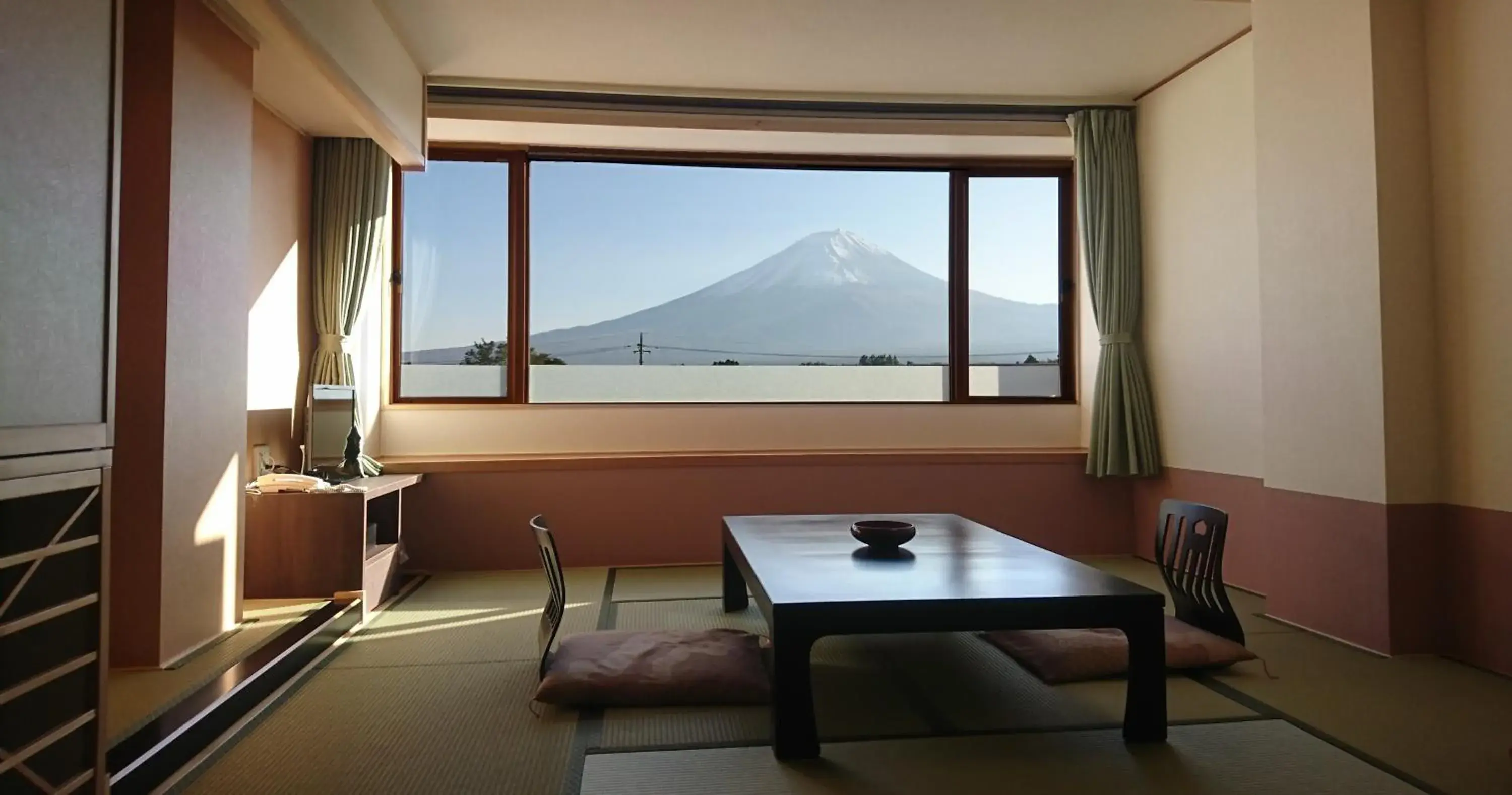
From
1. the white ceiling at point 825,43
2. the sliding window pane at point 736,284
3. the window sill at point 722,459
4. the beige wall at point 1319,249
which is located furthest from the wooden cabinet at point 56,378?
the beige wall at point 1319,249

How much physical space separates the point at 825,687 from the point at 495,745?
43.8 inches

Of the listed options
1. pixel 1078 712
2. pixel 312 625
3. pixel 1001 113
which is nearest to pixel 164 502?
pixel 312 625

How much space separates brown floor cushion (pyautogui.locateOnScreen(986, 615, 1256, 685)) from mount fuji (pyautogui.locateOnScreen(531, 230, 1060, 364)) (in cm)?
309

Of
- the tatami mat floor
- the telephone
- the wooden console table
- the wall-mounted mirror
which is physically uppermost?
the wall-mounted mirror

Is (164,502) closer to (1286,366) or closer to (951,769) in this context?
(951,769)

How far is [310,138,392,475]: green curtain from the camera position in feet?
16.5

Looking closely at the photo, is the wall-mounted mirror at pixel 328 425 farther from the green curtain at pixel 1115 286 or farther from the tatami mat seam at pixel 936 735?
the green curtain at pixel 1115 286

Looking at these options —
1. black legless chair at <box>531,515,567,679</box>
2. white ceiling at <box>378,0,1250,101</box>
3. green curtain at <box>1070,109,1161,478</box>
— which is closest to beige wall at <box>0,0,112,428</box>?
black legless chair at <box>531,515,567,679</box>

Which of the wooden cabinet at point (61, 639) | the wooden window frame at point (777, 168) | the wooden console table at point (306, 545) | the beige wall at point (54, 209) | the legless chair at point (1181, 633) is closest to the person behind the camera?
the beige wall at point (54, 209)

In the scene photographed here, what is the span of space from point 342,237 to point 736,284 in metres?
2.57

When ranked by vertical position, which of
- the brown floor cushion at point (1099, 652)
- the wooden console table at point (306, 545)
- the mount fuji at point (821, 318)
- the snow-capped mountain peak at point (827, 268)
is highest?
the snow-capped mountain peak at point (827, 268)

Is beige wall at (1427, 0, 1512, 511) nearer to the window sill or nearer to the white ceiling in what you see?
the white ceiling

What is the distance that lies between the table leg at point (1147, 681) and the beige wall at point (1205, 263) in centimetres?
205

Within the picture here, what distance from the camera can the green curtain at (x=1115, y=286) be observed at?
527 cm
